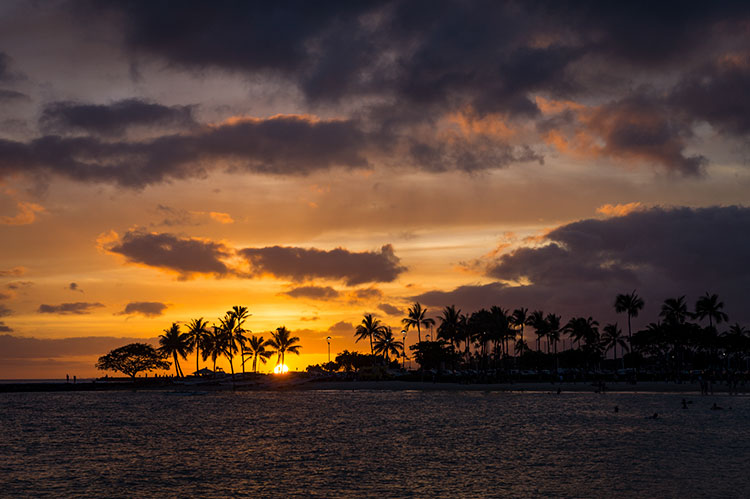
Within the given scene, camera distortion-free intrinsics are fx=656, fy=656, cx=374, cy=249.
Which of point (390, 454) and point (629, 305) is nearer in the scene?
point (390, 454)

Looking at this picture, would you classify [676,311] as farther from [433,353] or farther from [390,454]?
[390,454]

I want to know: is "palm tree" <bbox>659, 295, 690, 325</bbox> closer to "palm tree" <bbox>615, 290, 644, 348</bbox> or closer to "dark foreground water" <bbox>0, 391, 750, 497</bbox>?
"palm tree" <bbox>615, 290, 644, 348</bbox>

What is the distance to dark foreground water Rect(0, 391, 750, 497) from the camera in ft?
107

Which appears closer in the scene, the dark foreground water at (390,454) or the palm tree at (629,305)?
the dark foreground water at (390,454)

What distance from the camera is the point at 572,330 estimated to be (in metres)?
Answer: 198

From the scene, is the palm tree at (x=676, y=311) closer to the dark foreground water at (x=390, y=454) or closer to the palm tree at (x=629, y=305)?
the palm tree at (x=629, y=305)

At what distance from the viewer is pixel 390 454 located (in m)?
45.4

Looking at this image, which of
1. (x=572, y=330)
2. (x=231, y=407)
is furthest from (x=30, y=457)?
(x=572, y=330)

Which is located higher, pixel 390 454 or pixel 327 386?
pixel 390 454

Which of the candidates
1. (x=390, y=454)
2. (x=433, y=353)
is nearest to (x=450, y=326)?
(x=433, y=353)

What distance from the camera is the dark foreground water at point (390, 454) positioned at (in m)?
32.5

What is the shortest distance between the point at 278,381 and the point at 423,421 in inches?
4691

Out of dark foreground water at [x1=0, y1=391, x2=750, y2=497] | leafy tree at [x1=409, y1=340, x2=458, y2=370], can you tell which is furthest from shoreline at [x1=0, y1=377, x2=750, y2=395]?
dark foreground water at [x1=0, y1=391, x2=750, y2=497]

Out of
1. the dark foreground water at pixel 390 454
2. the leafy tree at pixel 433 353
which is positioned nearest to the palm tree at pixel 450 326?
the leafy tree at pixel 433 353
